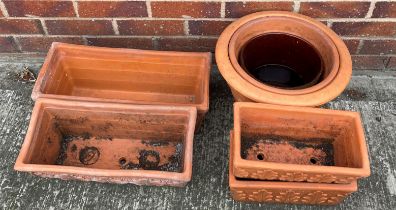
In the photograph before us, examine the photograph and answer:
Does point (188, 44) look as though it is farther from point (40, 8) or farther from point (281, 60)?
point (40, 8)

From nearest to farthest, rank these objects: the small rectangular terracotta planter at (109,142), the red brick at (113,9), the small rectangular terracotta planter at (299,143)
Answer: the small rectangular terracotta planter at (299,143) < the small rectangular terracotta planter at (109,142) < the red brick at (113,9)

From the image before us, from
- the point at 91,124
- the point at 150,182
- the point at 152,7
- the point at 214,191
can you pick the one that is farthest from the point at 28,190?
the point at 152,7

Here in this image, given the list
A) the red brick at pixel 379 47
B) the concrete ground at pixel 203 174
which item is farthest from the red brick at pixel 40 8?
the red brick at pixel 379 47

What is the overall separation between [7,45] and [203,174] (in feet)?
3.03

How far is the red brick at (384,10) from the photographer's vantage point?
→ 1282mm

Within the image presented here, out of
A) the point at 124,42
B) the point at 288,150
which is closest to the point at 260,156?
the point at 288,150

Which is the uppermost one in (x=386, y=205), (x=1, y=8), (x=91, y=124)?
(x=1, y=8)

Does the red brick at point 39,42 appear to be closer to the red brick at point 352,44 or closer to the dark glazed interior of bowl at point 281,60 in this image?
the dark glazed interior of bowl at point 281,60

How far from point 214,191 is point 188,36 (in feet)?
1.85

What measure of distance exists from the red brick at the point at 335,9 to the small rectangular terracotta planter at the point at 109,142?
531 millimetres

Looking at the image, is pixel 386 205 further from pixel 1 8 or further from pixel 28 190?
pixel 1 8

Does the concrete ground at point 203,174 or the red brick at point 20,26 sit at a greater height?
the red brick at point 20,26

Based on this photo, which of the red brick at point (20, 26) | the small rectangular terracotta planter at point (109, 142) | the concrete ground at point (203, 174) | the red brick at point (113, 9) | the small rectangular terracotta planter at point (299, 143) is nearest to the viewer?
the small rectangular terracotta planter at point (299, 143)

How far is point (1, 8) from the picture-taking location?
1.37m
